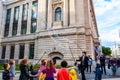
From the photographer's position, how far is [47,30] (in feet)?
103

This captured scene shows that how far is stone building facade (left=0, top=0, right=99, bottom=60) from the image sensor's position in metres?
28.8

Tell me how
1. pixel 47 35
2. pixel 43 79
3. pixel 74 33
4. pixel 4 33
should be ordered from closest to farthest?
pixel 43 79 → pixel 74 33 → pixel 47 35 → pixel 4 33

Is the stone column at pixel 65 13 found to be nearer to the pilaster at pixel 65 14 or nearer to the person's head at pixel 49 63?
the pilaster at pixel 65 14

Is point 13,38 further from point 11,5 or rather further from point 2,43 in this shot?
point 11,5

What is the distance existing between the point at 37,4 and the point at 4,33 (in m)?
11.2

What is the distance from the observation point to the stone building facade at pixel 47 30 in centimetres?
2883

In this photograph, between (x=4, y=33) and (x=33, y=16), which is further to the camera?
(x=4, y=33)

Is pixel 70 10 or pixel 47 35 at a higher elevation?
pixel 70 10

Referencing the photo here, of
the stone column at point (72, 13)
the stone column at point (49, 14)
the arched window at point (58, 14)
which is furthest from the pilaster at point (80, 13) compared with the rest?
the stone column at point (49, 14)

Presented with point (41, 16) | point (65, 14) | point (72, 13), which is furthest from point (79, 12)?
point (41, 16)

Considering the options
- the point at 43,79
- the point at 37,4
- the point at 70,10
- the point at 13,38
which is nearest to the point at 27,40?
the point at 13,38

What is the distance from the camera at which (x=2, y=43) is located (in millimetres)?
40219

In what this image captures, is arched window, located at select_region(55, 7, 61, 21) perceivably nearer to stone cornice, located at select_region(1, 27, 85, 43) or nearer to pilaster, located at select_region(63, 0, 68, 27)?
pilaster, located at select_region(63, 0, 68, 27)

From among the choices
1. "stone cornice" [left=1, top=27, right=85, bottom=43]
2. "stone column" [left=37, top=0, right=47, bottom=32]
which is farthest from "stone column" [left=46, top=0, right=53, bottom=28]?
"stone cornice" [left=1, top=27, right=85, bottom=43]
